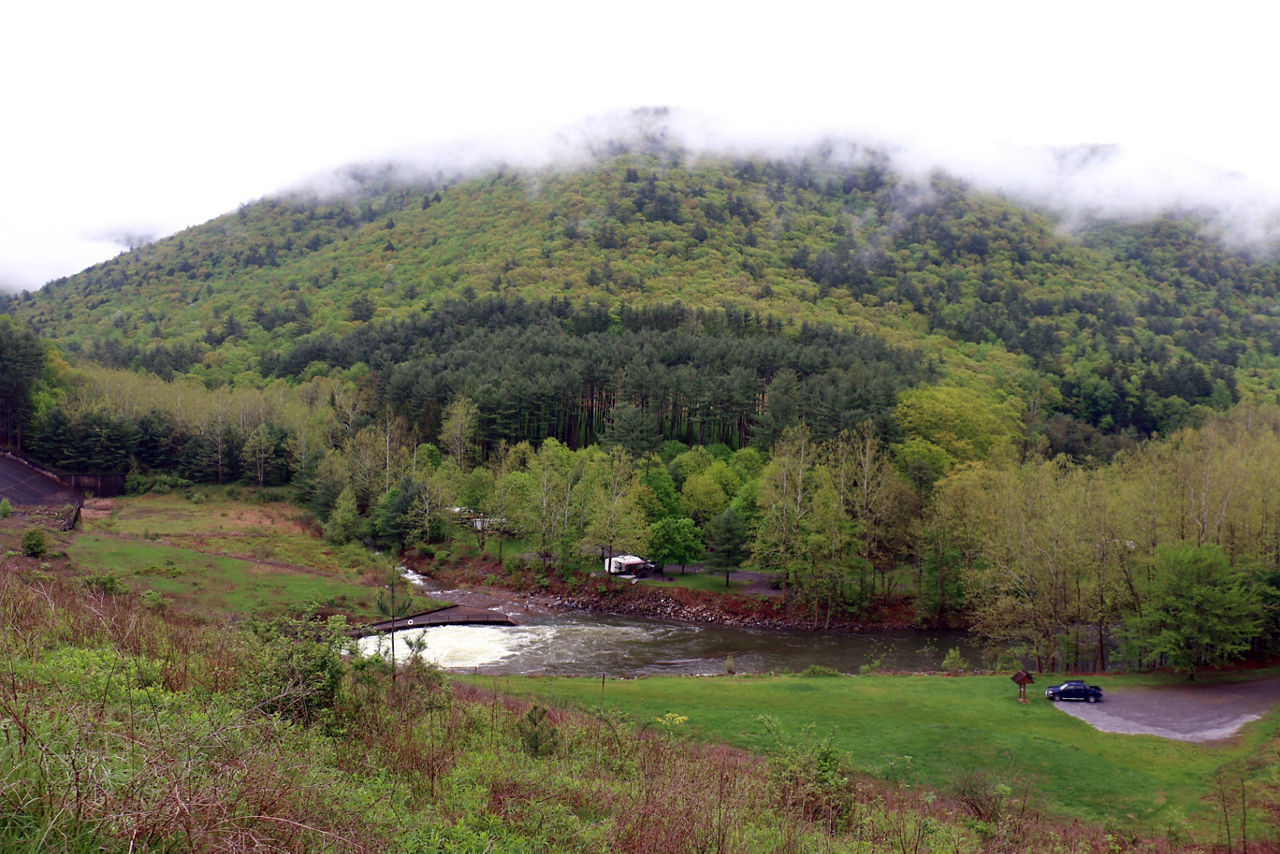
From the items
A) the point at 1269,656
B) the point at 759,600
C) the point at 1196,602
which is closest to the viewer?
the point at 1196,602

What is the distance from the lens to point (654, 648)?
42.3 meters

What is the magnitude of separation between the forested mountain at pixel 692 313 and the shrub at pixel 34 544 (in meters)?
42.9

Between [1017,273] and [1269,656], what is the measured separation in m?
152

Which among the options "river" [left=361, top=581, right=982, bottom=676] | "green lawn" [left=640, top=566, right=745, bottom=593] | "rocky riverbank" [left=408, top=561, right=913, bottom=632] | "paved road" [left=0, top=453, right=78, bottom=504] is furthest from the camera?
"paved road" [left=0, top=453, right=78, bottom=504]

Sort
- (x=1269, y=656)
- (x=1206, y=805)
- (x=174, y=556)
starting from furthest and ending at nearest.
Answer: (x=174, y=556) < (x=1269, y=656) < (x=1206, y=805)

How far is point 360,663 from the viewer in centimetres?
1417

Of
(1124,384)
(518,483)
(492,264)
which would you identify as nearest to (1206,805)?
(518,483)

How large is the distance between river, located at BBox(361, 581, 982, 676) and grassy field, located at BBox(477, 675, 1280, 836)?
7.17m

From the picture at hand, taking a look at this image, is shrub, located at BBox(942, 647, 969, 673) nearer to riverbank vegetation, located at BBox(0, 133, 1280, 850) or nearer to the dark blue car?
riverbank vegetation, located at BBox(0, 133, 1280, 850)

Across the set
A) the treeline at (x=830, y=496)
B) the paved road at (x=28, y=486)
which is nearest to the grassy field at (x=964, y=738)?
the treeline at (x=830, y=496)

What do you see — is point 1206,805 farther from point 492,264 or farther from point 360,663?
point 492,264

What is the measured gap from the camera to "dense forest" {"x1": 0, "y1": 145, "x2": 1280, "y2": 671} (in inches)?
1574

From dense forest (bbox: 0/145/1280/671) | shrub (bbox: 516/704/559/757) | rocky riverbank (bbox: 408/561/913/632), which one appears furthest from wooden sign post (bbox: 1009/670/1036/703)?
shrub (bbox: 516/704/559/757)

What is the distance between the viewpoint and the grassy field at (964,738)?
20812 mm
